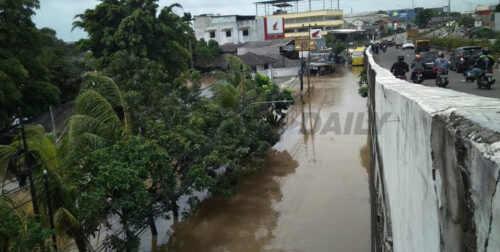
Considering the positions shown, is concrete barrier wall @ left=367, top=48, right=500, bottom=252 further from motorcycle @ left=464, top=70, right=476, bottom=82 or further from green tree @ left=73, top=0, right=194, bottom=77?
green tree @ left=73, top=0, right=194, bottom=77

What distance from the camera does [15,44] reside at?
15.8 meters

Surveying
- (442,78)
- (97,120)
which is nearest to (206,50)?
(442,78)

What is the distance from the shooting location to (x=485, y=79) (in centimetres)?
1262

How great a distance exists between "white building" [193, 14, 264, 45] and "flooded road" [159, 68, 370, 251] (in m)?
38.5

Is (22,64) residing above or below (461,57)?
above

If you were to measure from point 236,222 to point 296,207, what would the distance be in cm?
167

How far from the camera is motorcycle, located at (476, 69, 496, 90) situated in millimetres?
12555

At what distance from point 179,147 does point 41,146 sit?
2754 mm

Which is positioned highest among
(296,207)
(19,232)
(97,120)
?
(97,120)

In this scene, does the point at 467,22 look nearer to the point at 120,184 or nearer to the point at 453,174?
the point at 120,184

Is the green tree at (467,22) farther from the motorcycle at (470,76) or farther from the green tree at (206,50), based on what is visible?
the motorcycle at (470,76)

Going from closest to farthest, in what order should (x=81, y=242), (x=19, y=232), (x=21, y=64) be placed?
(x=19, y=232) < (x=81, y=242) < (x=21, y=64)

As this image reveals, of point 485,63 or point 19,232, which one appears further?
point 485,63

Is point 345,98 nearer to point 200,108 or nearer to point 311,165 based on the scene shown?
point 311,165
